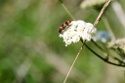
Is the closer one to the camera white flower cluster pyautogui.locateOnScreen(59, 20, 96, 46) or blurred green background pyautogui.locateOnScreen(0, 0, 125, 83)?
white flower cluster pyautogui.locateOnScreen(59, 20, 96, 46)

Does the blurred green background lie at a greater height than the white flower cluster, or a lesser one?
greater

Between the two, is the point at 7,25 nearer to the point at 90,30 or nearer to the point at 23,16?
the point at 23,16

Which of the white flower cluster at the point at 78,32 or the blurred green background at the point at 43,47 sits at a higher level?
the blurred green background at the point at 43,47

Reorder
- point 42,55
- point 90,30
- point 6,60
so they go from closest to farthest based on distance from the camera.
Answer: point 90,30 < point 6,60 < point 42,55

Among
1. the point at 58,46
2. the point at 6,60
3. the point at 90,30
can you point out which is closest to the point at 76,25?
the point at 90,30

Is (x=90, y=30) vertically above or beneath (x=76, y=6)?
beneath
